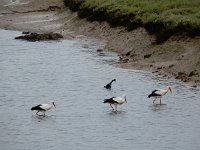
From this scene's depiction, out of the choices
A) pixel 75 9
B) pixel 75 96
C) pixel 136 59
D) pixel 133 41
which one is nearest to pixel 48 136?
pixel 75 96

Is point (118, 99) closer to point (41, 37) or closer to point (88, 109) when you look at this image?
point (88, 109)

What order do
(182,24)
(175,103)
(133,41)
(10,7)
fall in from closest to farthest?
1. (175,103)
2. (182,24)
3. (133,41)
4. (10,7)

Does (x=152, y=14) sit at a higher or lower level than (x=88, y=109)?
higher

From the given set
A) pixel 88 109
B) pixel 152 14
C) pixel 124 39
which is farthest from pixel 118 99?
pixel 152 14

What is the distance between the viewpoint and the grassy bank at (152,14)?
1544 inches

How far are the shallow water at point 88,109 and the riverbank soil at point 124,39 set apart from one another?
1.16 m

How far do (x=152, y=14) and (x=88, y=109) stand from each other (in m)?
16.7

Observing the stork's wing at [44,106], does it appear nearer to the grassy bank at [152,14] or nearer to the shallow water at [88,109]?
the shallow water at [88,109]

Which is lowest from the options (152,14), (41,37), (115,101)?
(115,101)

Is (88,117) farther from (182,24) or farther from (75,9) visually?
(75,9)

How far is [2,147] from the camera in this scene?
22.6 metres

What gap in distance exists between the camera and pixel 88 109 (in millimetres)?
28125

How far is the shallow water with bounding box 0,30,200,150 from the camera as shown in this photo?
2333 cm

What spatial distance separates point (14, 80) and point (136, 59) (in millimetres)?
8051
